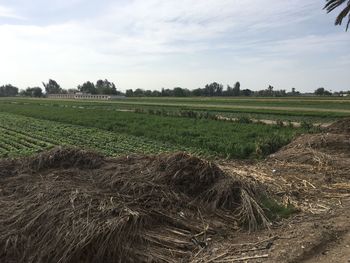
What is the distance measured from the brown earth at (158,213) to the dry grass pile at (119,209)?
16mm

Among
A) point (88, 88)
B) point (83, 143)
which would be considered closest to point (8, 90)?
point (88, 88)

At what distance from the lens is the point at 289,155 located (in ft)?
45.4

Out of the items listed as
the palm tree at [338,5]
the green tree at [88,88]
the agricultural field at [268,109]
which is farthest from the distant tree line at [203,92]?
the palm tree at [338,5]

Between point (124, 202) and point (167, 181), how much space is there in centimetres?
147

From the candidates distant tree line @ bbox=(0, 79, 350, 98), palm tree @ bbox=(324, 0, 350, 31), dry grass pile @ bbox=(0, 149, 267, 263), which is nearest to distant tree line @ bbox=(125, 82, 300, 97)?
distant tree line @ bbox=(0, 79, 350, 98)

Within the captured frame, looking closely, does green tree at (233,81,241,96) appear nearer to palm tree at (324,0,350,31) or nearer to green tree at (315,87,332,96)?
green tree at (315,87,332,96)

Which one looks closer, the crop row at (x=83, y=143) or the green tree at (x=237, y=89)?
the crop row at (x=83, y=143)

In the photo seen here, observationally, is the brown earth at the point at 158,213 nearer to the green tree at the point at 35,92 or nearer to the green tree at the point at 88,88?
the green tree at the point at 88,88

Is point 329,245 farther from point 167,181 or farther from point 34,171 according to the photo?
point 34,171

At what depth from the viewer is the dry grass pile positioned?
5.77m

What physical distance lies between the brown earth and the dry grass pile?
0.02 m

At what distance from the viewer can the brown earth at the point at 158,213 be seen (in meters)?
5.79

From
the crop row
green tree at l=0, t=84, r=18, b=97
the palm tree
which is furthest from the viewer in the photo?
green tree at l=0, t=84, r=18, b=97

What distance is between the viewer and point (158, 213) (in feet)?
22.4
